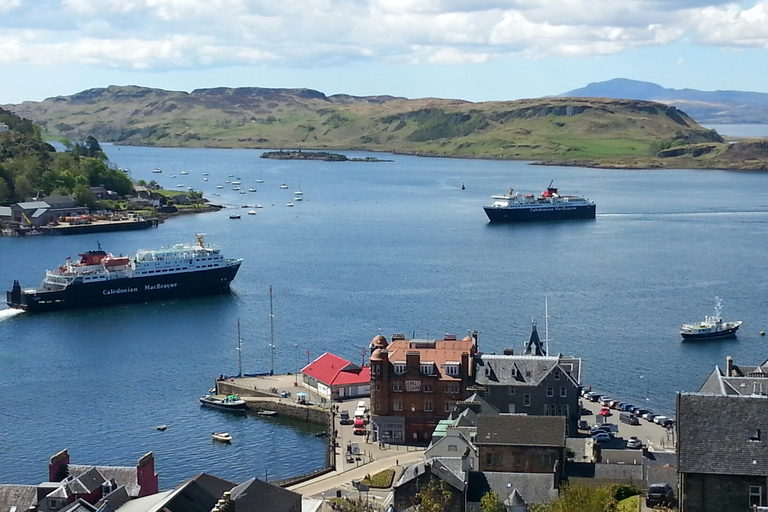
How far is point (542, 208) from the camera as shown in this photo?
144 metres

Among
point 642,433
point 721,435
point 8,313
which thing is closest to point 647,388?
point 642,433

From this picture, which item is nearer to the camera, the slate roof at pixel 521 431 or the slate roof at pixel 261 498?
the slate roof at pixel 261 498

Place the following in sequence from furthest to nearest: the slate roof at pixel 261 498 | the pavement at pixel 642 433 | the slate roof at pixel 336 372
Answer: the slate roof at pixel 336 372 < the pavement at pixel 642 433 < the slate roof at pixel 261 498

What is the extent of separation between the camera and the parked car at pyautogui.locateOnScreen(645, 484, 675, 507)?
31516mm

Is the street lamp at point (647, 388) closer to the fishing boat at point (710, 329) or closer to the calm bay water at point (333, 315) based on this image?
the calm bay water at point (333, 315)

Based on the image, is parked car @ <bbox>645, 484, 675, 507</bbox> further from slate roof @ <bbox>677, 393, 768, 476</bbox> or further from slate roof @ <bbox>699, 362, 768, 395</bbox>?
slate roof @ <bbox>699, 362, 768, 395</bbox>

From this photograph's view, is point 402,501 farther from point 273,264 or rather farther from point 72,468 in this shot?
point 273,264

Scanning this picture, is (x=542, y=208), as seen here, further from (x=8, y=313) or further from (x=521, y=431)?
(x=521, y=431)

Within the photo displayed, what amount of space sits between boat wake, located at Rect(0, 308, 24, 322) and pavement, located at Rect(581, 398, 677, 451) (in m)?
45.1

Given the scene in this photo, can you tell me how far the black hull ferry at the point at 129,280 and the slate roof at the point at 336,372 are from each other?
33.5m

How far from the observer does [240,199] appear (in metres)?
173

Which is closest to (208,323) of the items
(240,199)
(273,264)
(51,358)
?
(51,358)

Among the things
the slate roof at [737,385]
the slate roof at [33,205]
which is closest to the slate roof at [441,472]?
the slate roof at [737,385]

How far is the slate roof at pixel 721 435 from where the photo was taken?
27828 mm
